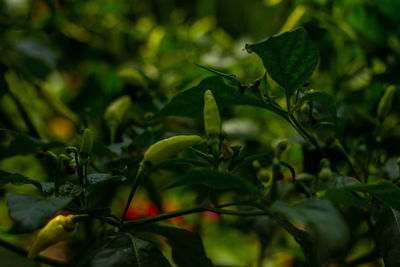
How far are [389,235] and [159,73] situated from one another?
727mm

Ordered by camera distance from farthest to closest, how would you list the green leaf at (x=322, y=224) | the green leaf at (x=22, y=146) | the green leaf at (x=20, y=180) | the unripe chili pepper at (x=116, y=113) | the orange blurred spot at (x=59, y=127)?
the orange blurred spot at (x=59, y=127), the unripe chili pepper at (x=116, y=113), the green leaf at (x=22, y=146), the green leaf at (x=20, y=180), the green leaf at (x=322, y=224)

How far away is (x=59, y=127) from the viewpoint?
1387mm

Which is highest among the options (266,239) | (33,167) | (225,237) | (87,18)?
(87,18)

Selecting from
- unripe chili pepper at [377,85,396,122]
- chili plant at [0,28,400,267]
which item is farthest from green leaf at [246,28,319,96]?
unripe chili pepper at [377,85,396,122]

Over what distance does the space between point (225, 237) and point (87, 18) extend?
0.86 meters

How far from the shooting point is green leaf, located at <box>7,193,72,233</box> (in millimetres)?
335

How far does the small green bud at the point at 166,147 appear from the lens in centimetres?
43

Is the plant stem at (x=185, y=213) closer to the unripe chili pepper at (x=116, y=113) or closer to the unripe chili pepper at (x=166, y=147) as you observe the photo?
the unripe chili pepper at (x=166, y=147)

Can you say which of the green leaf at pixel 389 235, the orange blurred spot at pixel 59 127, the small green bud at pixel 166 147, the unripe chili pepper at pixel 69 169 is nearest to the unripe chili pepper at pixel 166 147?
the small green bud at pixel 166 147

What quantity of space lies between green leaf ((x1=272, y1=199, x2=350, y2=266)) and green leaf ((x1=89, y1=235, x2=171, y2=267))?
7.1 inches

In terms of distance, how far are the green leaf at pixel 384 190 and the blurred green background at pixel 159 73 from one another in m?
0.17

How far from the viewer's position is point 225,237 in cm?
131

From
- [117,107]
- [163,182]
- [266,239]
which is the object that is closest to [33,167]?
[163,182]

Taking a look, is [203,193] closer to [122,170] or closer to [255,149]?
[255,149]
